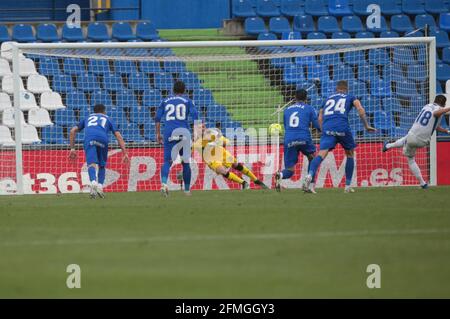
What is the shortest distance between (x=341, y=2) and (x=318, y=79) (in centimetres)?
674

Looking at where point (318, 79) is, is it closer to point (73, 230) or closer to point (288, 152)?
point (288, 152)

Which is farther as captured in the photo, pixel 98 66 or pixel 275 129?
pixel 98 66

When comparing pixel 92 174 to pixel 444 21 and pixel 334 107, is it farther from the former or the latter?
pixel 444 21

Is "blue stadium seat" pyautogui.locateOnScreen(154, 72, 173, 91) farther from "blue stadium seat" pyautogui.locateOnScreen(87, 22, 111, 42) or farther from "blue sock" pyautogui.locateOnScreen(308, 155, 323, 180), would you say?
"blue sock" pyautogui.locateOnScreen(308, 155, 323, 180)

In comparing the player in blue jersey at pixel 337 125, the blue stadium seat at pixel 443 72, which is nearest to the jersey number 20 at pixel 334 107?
the player in blue jersey at pixel 337 125

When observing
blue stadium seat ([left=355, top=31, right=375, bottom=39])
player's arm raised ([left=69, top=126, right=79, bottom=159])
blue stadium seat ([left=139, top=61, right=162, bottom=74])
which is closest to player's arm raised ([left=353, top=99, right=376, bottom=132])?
player's arm raised ([left=69, top=126, right=79, bottom=159])

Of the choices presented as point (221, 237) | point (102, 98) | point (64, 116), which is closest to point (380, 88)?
point (102, 98)

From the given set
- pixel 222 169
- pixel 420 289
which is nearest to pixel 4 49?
pixel 222 169

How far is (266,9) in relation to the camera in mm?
28266

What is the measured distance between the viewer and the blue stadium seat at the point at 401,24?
27656 millimetres

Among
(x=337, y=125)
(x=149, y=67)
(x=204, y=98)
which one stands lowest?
(x=337, y=125)

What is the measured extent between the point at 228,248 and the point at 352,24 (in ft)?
61.7

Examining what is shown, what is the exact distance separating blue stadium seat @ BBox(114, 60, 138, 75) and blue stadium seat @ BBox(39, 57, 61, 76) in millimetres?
1298

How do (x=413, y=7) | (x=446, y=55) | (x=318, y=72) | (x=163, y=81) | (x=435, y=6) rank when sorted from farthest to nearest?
(x=435, y=6)
(x=413, y=7)
(x=446, y=55)
(x=318, y=72)
(x=163, y=81)
